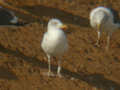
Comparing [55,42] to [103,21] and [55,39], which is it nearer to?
[55,39]

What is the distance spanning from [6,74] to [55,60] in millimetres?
1502

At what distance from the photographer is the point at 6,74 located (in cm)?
610

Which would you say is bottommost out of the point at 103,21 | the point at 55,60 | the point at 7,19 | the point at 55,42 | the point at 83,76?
the point at 83,76

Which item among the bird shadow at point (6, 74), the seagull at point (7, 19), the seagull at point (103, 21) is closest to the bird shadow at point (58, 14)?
the seagull at point (103, 21)

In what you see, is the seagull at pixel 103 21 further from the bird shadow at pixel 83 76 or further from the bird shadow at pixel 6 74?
the bird shadow at pixel 6 74

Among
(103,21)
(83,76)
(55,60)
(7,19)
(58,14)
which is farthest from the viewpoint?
(58,14)

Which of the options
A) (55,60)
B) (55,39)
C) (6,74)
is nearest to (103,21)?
(55,60)

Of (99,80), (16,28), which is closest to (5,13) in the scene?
(16,28)

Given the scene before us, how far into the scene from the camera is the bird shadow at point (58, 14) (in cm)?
977

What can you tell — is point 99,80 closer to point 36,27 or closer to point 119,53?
point 119,53

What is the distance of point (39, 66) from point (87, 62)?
1321mm

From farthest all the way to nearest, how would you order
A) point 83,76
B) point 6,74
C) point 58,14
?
point 58,14, point 83,76, point 6,74

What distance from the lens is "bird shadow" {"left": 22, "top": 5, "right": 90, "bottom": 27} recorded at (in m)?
9.77

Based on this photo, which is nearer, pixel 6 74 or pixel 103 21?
pixel 6 74
